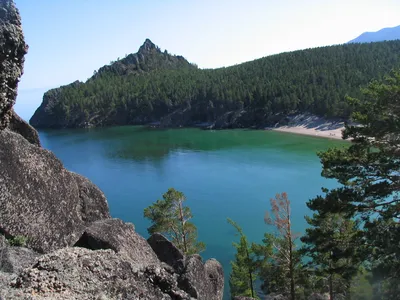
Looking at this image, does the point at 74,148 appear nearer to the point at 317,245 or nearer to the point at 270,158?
the point at 270,158

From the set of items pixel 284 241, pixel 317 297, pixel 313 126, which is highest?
pixel 313 126

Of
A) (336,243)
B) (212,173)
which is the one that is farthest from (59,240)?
(212,173)

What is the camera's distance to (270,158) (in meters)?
66.8

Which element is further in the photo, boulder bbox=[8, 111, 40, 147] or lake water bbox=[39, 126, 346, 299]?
lake water bbox=[39, 126, 346, 299]

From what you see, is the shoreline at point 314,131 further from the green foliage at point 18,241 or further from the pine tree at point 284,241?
the green foliage at point 18,241

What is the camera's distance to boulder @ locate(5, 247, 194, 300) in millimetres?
4965

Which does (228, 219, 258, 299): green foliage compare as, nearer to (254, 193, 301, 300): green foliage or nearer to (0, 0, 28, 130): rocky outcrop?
(254, 193, 301, 300): green foliage

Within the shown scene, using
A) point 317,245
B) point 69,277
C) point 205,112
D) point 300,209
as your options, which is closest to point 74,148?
point 205,112

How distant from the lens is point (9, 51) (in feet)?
18.2

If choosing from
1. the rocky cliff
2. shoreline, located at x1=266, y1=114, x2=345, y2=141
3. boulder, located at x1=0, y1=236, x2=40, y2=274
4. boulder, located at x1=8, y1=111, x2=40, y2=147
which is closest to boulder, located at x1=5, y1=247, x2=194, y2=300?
the rocky cliff

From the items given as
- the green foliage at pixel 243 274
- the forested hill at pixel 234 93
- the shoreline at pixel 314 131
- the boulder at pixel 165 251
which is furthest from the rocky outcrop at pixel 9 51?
the forested hill at pixel 234 93

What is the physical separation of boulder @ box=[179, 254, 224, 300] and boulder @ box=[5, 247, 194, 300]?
4.39 metres

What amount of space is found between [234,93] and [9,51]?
11882cm

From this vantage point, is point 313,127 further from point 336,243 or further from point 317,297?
point 336,243
